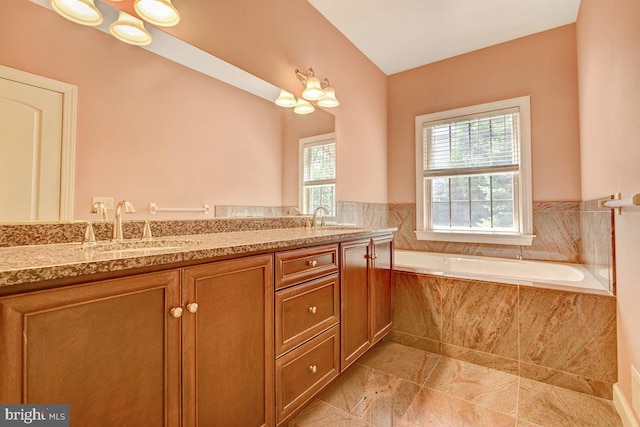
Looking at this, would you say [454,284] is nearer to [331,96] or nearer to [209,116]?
[331,96]

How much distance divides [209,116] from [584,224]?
9.61 feet

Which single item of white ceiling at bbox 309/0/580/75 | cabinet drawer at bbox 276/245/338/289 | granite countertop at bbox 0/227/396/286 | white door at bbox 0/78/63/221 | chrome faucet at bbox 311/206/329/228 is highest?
white ceiling at bbox 309/0/580/75

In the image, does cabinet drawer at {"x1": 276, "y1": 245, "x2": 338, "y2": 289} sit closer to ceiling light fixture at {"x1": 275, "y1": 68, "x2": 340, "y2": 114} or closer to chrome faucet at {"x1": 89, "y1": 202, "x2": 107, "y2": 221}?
chrome faucet at {"x1": 89, "y1": 202, "x2": 107, "y2": 221}

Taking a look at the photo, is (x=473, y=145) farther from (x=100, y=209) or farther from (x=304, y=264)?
(x=100, y=209)

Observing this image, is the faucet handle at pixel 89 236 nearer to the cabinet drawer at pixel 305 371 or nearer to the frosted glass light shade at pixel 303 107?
the cabinet drawer at pixel 305 371

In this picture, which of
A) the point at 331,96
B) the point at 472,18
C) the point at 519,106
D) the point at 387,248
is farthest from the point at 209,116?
the point at 519,106

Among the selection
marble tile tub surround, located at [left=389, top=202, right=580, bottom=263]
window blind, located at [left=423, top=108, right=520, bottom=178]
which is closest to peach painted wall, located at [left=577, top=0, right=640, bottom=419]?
marble tile tub surround, located at [left=389, top=202, right=580, bottom=263]

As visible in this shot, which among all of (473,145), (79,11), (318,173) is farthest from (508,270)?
(79,11)

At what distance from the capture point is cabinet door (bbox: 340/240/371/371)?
5.44 feet

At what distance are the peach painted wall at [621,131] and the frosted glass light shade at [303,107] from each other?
1.79m

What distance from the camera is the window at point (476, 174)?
279 centimetres

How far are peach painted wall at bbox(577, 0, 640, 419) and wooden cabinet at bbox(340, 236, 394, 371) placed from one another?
1.23m

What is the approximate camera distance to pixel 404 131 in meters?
3.46

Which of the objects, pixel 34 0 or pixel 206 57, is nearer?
pixel 34 0
